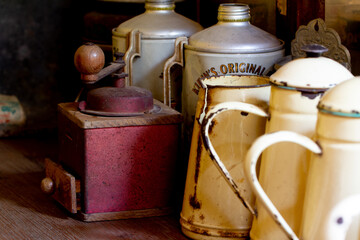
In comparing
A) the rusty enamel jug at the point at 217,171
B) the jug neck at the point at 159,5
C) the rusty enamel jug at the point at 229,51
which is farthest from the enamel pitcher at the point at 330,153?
the jug neck at the point at 159,5

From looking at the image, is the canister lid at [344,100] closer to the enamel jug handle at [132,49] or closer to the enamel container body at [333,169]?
→ the enamel container body at [333,169]

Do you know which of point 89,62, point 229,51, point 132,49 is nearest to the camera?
point 89,62

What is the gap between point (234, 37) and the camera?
152 centimetres

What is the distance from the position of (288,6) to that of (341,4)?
243 mm

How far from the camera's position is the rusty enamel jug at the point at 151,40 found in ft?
5.71

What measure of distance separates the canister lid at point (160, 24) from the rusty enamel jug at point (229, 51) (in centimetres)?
15

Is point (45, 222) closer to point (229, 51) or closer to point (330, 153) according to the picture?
point (229, 51)

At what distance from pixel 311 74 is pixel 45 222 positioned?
28.1 inches

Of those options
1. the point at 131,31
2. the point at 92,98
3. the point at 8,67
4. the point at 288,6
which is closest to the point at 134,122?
the point at 92,98

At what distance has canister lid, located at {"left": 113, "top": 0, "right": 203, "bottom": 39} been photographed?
174 cm

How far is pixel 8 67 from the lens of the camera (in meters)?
2.46

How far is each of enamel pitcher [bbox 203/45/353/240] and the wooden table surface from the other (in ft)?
0.93

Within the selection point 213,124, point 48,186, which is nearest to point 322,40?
point 213,124

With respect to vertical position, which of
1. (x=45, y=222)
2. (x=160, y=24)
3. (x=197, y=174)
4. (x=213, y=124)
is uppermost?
(x=160, y=24)
